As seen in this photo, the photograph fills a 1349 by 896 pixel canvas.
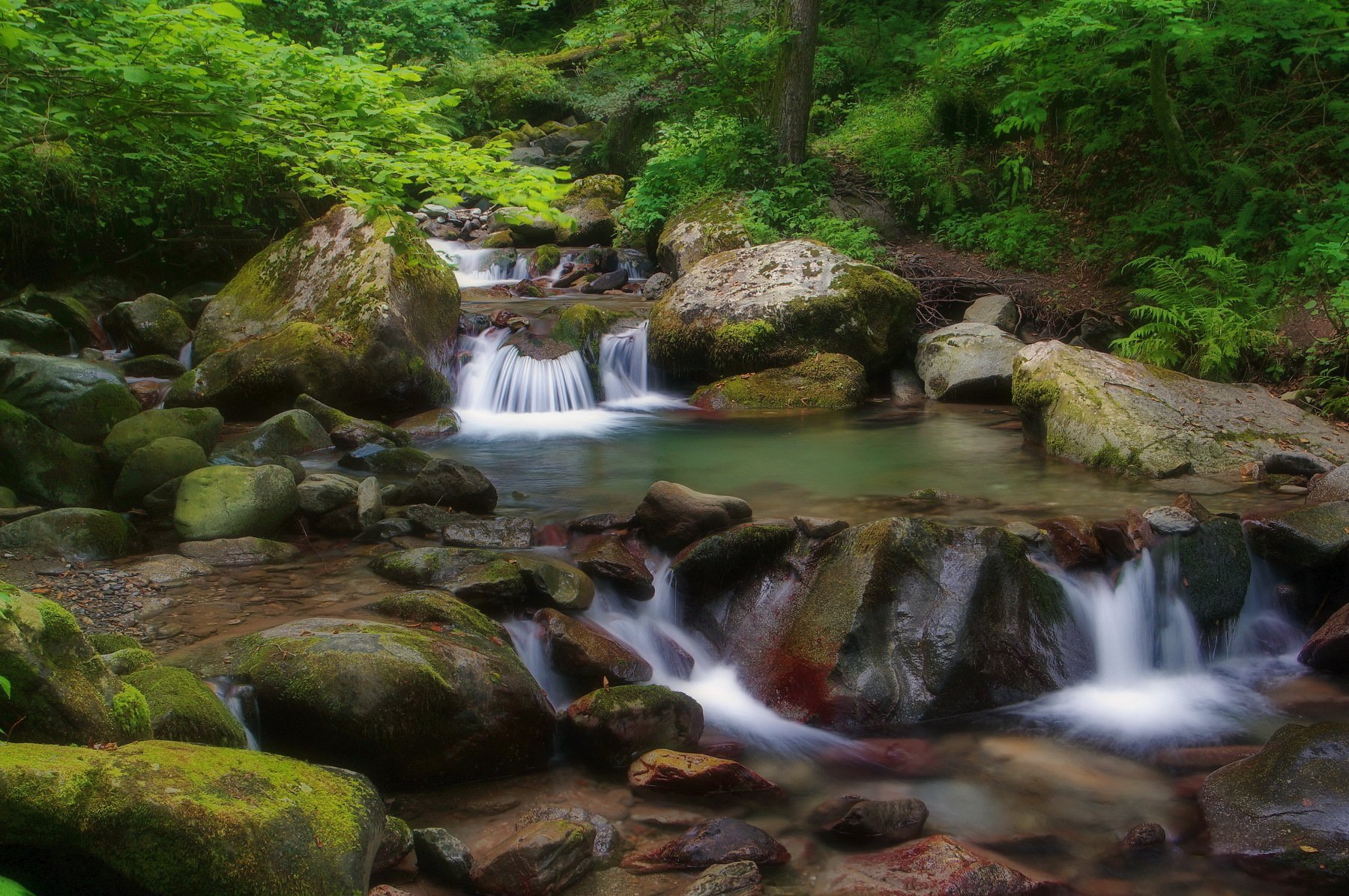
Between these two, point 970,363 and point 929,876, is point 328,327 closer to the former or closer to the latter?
point 970,363

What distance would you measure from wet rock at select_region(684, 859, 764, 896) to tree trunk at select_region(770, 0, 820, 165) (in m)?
12.4

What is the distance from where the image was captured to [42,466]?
257 inches

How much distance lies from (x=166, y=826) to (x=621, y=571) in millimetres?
3474

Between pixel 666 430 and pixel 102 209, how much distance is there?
25.0ft

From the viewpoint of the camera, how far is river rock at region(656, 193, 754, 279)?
13.3 metres

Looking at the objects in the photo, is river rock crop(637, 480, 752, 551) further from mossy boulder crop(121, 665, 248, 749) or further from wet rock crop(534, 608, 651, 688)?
mossy boulder crop(121, 665, 248, 749)

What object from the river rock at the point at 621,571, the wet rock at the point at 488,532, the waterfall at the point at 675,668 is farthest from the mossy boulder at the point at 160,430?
the waterfall at the point at 675,668

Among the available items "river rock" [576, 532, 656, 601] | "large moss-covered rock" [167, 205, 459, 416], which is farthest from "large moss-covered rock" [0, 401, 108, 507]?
"river rock" [576, 532, 656, 601]

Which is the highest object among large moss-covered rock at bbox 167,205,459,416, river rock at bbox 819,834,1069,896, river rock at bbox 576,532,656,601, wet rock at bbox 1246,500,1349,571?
large moss-covered rock at bbox 167,205,459,416

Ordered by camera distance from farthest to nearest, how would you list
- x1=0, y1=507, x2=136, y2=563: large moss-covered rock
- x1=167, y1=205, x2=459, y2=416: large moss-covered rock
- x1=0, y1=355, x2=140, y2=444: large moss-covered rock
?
x1=167, y1=205, x2=459, y2=416: large moss-covered rock, x1=0, y1=355, x2=140, y2=444: large moss-covered rock, x1=0, y1=507, x2=136, y2=563: large moss-covered rock

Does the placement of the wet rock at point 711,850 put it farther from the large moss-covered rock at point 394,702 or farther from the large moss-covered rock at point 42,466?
the large moss-covered rock at point 42,466

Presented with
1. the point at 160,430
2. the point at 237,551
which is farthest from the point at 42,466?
the point at 237,551

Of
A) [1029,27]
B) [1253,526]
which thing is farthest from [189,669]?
[1029,27]

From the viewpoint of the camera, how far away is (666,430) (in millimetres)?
9820
